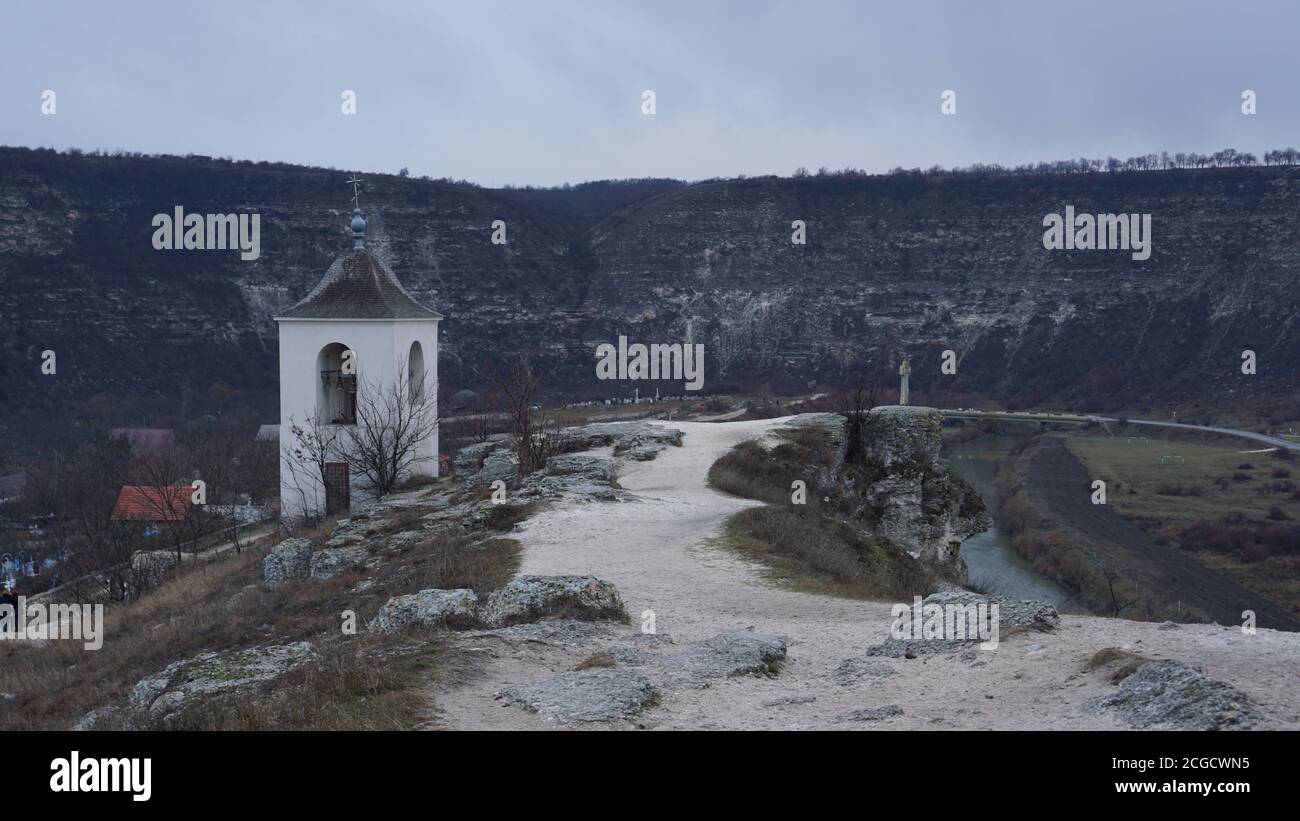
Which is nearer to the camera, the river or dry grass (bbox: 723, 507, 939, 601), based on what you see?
dry grass (bbox: 723, 507, 939, 601)

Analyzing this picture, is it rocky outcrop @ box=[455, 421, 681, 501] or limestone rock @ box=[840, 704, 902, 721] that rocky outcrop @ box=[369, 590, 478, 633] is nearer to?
limestone rock @ box=[840, 704, 902, 721]

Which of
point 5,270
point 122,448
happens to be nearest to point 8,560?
point 122,448

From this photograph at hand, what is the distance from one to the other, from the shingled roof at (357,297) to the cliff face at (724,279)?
145ft

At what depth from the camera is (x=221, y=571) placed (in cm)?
1920

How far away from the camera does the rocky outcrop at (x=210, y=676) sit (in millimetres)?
8844

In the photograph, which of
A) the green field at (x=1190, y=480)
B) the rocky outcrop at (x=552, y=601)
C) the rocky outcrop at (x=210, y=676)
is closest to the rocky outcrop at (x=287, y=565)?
the rocky outcrop at (x=210, y=676)

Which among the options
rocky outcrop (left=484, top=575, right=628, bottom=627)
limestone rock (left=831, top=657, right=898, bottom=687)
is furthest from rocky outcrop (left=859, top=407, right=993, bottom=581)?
limestone rock (left=831, top=657, right=898, bottom=687)

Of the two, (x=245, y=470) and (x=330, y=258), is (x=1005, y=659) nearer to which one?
(x=245, y=470)

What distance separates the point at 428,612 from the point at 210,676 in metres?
1.73

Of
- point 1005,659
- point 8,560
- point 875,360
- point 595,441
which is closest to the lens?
point 1005,659

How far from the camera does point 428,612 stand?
33.2 ft

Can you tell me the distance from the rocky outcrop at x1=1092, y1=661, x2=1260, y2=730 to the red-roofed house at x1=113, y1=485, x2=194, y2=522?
2494 cm

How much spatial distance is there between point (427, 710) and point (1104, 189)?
8668cm

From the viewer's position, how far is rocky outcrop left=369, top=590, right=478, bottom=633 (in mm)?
10000
